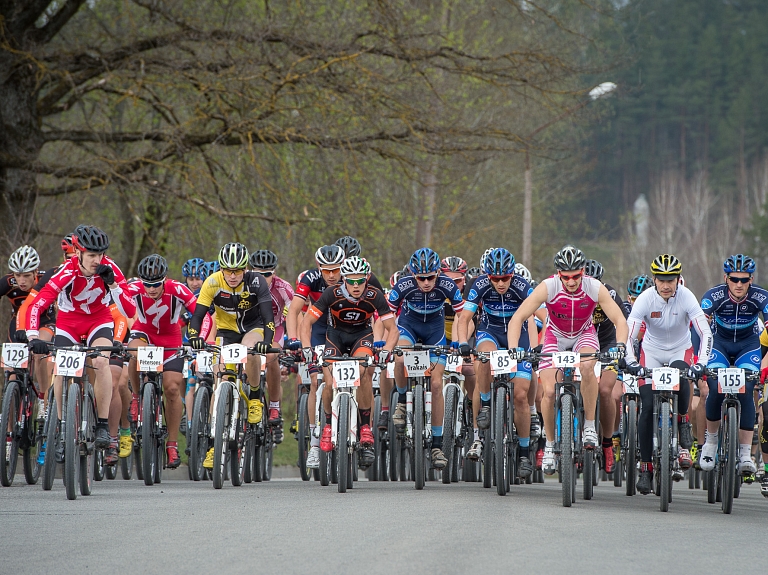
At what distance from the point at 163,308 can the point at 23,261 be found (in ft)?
5.09

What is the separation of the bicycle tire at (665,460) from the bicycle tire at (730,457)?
0.52m

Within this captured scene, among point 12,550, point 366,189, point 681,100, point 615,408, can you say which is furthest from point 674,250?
point 12,550

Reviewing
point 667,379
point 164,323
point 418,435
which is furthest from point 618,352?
point 164,323

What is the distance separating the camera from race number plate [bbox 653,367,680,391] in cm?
1104

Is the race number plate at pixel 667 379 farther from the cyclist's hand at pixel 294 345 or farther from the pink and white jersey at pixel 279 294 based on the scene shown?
the pink and white jersey at pixel 279 294

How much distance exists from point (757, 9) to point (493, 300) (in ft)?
272

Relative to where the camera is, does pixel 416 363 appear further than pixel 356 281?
No

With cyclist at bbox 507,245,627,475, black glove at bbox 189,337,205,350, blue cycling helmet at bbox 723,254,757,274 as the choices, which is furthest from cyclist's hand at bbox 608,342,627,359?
black glove at bbox 189,337,205,350

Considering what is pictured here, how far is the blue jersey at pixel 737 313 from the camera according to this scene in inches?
492

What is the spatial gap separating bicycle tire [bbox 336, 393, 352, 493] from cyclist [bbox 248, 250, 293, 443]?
247 cm

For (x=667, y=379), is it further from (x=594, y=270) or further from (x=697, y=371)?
(x=594, y=270)

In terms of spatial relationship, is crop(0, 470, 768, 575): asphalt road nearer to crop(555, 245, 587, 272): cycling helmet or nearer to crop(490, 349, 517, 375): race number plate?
crop(490, 349, 517, 375): race number plate

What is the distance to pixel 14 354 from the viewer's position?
493 inches

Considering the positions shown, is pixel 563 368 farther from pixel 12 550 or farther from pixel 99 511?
pixel 12 550
